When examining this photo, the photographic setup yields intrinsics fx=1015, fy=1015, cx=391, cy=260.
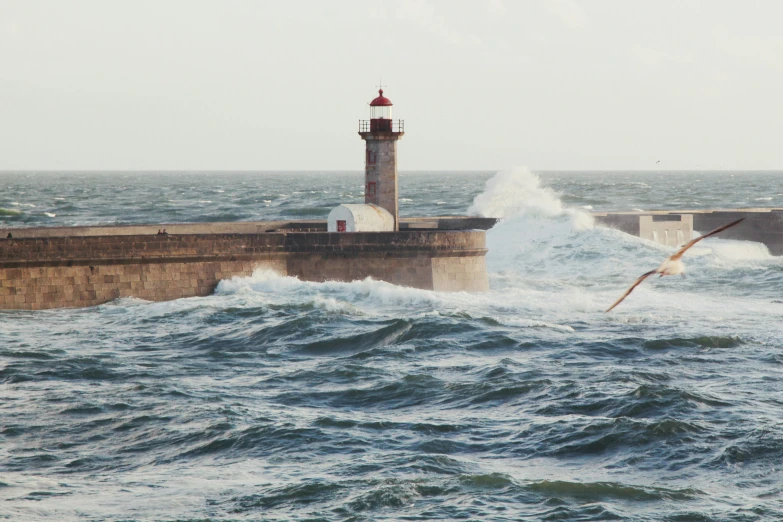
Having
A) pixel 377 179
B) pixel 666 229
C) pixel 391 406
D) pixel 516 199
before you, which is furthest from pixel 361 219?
pixel 516 199

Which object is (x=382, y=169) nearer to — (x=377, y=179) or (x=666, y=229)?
(x=377, y=179)

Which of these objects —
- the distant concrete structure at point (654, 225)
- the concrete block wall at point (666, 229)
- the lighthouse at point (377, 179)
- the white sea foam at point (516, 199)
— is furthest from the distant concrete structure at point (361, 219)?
the concrete block wall at point (666, 229)

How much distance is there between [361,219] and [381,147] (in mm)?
2075

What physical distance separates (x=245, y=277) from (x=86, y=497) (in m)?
14.7

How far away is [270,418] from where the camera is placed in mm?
13930

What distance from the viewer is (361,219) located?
88.7 ft

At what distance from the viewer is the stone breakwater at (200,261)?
23203 mm

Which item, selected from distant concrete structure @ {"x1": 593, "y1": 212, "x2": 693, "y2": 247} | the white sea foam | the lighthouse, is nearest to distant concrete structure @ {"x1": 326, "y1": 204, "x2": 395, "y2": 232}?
the lighthouse

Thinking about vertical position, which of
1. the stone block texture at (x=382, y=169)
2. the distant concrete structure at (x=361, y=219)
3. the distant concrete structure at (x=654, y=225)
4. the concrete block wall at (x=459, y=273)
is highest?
the stone block texture at (x=382, y=169)

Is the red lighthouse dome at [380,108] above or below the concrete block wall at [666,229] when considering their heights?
above

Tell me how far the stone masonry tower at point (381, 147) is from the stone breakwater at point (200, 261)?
2.48m

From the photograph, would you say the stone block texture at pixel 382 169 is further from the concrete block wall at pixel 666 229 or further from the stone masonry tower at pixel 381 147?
the concrete block wall at pixel 666 229

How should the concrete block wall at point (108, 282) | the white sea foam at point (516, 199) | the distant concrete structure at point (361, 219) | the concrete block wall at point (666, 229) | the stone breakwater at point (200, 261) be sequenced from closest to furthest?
1. the concrete block wall at point (108, 282)
2. the stone breakwater at point (200, 261)
3. the distant concrete structure at point (361, 219)
4. the concrete block wall at point (666, 229)
5. the white sea foam at point (516, 199)

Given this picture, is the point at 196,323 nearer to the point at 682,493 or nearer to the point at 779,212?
the point at 682,493
